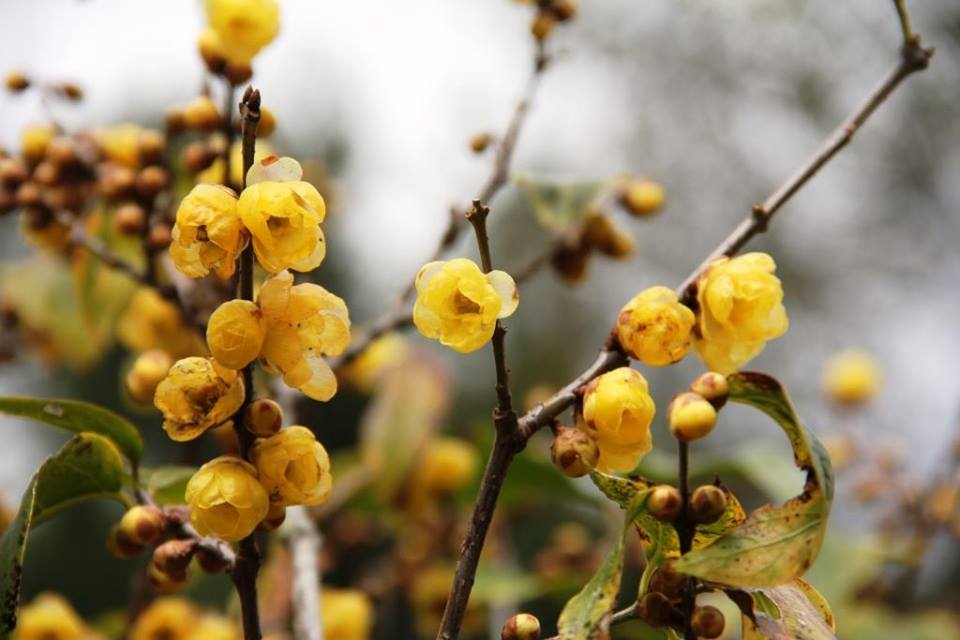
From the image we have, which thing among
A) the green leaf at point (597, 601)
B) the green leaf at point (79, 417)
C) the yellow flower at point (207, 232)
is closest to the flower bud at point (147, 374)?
the green leaf at point (79, 417)

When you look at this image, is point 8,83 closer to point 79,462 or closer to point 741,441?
point 79,462

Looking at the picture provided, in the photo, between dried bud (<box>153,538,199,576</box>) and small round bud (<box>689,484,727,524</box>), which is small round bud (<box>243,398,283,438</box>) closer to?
dried bud (<box>153,538,199,576</box>)

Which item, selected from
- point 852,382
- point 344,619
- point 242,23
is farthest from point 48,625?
point 852,382

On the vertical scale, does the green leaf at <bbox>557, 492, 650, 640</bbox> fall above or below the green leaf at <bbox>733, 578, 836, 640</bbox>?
below

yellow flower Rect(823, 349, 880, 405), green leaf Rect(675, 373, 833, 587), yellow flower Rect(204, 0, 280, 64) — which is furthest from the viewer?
yellow flower Rect(823, 349, 880, 405)

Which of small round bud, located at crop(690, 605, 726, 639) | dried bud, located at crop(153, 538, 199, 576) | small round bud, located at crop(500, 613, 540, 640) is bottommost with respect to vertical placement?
dried bud, located at crop(153, 538, 199, 576)

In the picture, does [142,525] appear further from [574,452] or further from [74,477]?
[574,452]

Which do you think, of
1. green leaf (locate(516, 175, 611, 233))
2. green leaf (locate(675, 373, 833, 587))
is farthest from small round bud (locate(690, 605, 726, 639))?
green leaf (locate(516, 175, 611, 233))
